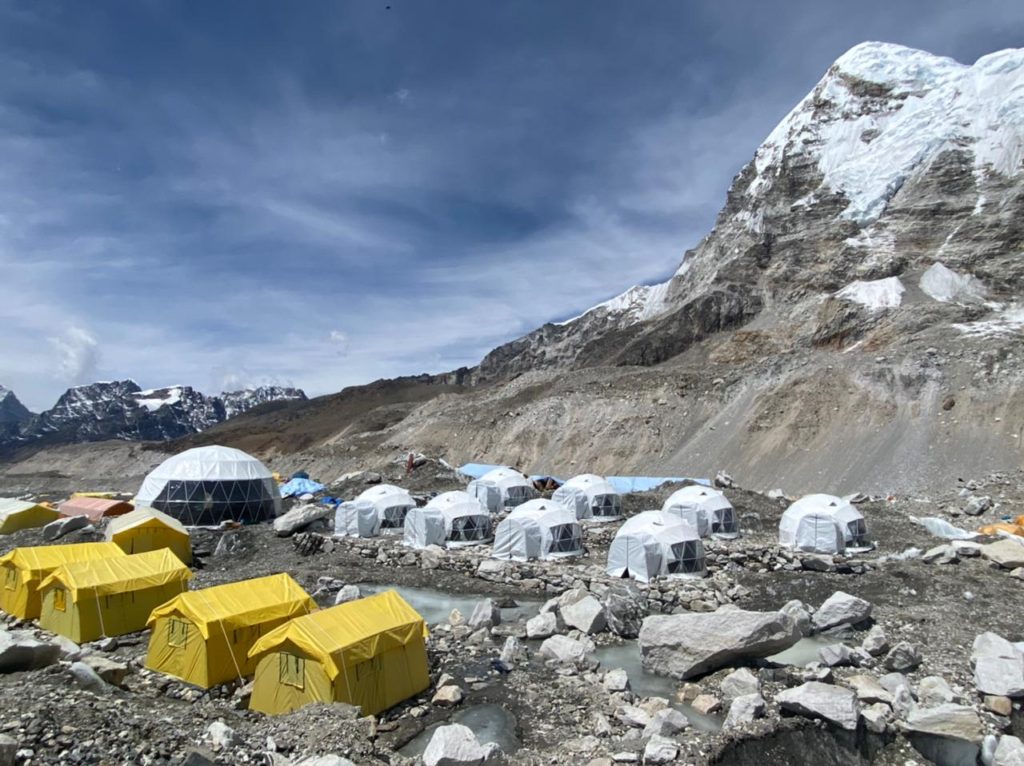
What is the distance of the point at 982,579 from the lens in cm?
1939

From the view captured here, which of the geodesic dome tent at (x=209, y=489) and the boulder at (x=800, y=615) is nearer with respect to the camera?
the boulder at (x=800, y=615)

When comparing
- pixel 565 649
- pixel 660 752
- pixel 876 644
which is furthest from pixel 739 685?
pixel 876 644

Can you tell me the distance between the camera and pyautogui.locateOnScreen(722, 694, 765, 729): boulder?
1038 centimetres

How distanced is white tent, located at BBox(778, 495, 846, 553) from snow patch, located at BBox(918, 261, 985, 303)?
48705 millimetres

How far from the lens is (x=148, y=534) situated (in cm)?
2386

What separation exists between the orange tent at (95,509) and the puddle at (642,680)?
29.5 metres

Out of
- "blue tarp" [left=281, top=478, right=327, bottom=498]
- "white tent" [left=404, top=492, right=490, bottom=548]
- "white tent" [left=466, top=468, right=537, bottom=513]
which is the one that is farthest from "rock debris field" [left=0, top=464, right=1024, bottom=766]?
"blue tarp" [left=281, top=478, right=327, bottom=498]

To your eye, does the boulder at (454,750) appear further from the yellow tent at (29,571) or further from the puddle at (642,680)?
the yellow tent at (29,571)

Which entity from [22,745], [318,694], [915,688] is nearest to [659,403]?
[915,688]

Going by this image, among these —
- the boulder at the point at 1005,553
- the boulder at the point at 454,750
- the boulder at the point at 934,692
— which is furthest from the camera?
the boulder at the point at 1005,553

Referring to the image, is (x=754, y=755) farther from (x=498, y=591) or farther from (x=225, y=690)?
(x=498, y=591)

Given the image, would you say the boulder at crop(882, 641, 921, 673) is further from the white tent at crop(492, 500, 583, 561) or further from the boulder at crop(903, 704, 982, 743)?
the white tent at crop(492, 500, 583, 561)

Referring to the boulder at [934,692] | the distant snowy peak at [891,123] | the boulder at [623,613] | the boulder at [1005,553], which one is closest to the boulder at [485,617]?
the boulder at [623,613]

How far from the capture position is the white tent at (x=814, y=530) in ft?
81.1
